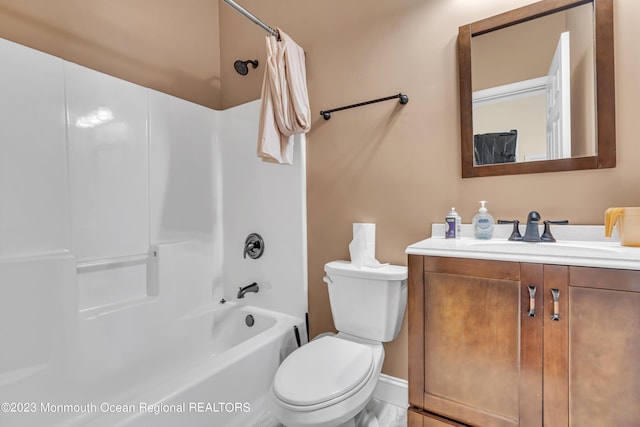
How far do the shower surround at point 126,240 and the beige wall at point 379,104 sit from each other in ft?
0.69

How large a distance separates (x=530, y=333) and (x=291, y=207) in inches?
53.8

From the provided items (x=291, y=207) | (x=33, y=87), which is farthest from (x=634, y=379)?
(x=33, y=87)

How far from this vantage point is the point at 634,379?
0.80 m

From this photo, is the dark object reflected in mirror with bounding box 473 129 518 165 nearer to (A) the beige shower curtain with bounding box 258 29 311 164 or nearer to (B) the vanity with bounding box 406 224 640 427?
(B) the vanity with bounding box 406 224 640 427

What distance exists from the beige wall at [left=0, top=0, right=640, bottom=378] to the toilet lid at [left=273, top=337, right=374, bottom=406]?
1.42 feet

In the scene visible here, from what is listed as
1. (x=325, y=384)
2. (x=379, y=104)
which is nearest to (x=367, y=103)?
(x=379, y=104)

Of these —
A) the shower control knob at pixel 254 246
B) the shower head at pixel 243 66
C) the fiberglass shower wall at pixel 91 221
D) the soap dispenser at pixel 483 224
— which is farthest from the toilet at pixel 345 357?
the shower head at pixel 243 66

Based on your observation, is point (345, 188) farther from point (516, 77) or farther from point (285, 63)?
point (516, 77)

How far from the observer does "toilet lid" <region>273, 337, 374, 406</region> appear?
111 centimetres

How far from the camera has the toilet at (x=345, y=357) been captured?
109cm

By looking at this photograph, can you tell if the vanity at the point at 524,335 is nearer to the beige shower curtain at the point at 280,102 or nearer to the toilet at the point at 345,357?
the toilet at the point at 345,357

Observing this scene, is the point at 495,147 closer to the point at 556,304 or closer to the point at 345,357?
the point at 556,304

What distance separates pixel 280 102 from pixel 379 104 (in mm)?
536

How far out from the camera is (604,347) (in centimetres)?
83
